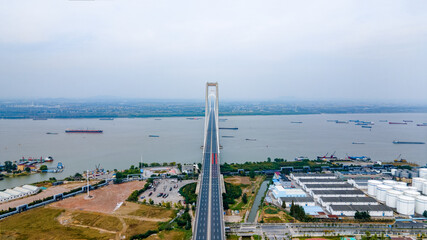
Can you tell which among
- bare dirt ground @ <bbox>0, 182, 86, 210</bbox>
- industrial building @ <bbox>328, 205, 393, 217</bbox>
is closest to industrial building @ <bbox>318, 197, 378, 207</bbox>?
industrial building @ <bbox>328, 205, 393, 217</bbox>

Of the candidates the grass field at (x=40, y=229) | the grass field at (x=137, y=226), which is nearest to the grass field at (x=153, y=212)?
the grass field at (x=137, y=226)

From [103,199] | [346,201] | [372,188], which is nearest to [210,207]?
[103,199]

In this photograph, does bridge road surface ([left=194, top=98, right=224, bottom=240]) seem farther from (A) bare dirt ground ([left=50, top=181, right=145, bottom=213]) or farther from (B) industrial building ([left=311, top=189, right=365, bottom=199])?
(B) industrial building ([left=311, top=189, right=365, bottom=199])

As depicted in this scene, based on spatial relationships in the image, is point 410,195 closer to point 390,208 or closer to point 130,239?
point 390,208

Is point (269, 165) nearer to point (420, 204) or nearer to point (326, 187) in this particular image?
point (326, 187)

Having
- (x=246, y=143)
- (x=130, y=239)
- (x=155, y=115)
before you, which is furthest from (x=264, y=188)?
(x=155, y=115)

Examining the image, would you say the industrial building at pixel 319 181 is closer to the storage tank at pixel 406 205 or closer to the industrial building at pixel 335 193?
the industrial building at pixel 335 193
